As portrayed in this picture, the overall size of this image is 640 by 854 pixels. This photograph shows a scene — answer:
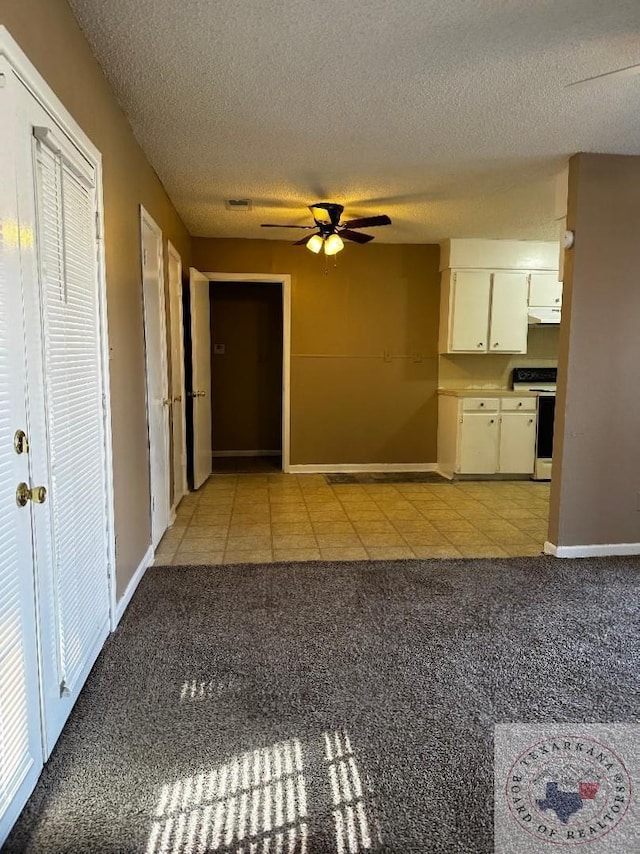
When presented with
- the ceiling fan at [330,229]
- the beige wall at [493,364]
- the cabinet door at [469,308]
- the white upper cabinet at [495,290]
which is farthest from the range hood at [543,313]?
the ceiling fan at [330,229]

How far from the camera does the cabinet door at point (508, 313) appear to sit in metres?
5.73

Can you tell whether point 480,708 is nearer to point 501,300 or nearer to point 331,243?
point 331,243

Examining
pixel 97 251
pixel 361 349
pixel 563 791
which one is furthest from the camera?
pixel 361 349

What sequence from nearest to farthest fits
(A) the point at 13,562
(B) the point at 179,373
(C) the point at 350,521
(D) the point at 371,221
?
(A) the point at 13,562 → (D) the point at 371,221 → (C) the point at 350,521 → (B) the point at 179,373

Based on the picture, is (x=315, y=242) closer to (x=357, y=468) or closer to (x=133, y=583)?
(x=357, y=468)

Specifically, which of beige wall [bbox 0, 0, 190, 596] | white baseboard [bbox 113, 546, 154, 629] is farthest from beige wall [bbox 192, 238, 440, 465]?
white baseboard [bbox 113, 546, 154, 629]

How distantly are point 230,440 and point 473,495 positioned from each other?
3.38m

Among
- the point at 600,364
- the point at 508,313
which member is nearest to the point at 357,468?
the point at 508,313

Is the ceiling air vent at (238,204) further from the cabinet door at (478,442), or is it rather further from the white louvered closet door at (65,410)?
the cabinet door at (478,442)

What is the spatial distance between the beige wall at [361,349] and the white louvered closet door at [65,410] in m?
3.72

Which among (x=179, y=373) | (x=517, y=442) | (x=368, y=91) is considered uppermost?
(x=368, y=91)

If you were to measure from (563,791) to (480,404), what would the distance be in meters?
4.35

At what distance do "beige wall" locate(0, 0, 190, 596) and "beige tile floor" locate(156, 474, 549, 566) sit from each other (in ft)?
2.28

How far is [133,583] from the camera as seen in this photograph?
2.93 meters
